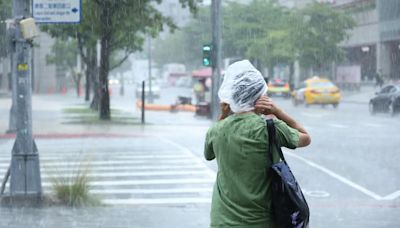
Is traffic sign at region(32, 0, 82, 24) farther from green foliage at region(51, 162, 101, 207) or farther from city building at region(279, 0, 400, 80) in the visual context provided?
city building at region(279, 0, 400, 80)

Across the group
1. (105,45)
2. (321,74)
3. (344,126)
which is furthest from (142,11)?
(321,74)

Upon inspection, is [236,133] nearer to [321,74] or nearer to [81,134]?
[81,134]

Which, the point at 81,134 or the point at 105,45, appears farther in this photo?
the point at 105,45

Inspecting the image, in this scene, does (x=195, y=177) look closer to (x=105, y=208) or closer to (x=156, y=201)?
(x=156, y=201)

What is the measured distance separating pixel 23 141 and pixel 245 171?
20.7 feet

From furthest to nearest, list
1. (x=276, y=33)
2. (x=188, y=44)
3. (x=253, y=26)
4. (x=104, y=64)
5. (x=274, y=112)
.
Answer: (x=188, y=44) < (x=253, y=26) < (x=276, y=33) < (x=104, y=64) < (x=274, y=112)

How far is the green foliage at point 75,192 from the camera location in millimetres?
9570

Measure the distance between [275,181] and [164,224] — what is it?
15.9ft

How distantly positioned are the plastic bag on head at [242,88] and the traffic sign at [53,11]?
6659mm

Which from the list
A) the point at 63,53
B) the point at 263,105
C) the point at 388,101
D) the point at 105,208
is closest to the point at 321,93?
the point at 388,101

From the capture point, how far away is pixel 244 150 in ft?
12.8

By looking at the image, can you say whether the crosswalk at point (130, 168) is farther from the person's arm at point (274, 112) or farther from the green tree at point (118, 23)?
the green tree at point (118, 23)

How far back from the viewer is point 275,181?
152 inches

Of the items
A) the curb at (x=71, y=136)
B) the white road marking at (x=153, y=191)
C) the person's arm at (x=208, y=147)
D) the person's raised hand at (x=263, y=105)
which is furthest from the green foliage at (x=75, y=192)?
the curb at (x=71, y=136)
